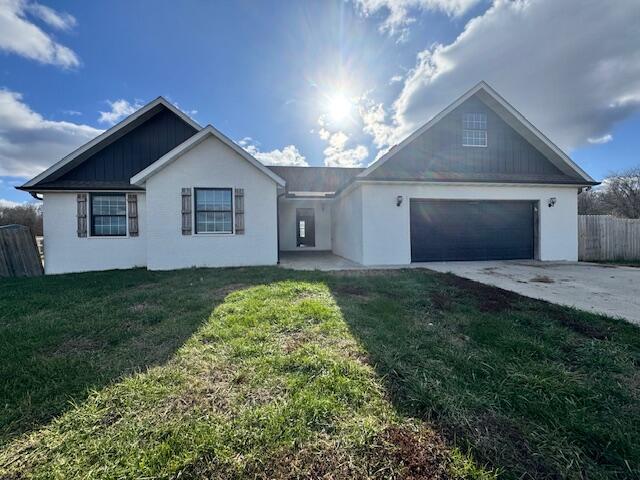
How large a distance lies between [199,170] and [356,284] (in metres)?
6.65

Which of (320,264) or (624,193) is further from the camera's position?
(624,193)

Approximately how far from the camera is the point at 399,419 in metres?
2.01

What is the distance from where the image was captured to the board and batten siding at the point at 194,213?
906cm

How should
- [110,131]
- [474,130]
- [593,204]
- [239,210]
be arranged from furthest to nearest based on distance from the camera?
1. [593,204]
2. [474,130]
3. [110,131]
4. [239,210]

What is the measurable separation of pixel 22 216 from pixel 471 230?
37.3 m

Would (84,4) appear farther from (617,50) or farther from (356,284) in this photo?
(617,50)

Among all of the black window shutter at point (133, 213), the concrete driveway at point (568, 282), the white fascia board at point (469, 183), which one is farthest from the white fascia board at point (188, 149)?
the concrete driveway at point (568, 282)

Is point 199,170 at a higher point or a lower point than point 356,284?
higher

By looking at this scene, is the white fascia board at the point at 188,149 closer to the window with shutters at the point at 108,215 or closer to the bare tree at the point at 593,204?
the window with shutters at the point at 108,215

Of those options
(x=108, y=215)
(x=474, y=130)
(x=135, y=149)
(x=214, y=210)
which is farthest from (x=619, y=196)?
(x=108, y=215)

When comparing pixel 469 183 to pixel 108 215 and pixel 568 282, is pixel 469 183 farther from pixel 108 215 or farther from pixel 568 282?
pixel 108 215

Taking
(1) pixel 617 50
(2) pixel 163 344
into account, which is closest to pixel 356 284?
(2) pixel 163 344

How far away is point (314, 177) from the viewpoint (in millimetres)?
17422

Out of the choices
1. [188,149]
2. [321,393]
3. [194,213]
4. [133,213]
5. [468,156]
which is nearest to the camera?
[321,393]
